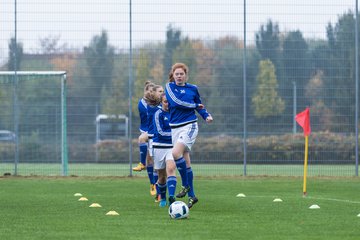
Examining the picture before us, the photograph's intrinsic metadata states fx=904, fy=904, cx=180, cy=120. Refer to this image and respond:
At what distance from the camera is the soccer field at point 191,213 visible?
9.25 metres

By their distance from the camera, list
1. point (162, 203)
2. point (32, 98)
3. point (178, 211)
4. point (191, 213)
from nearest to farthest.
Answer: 1. point (178, 211)
2. point (191, 213)
3. point (162, 203)
4. point (32, 98)

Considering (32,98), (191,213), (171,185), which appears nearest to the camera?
(191,213)

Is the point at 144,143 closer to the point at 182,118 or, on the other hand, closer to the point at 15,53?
the point at 182,118

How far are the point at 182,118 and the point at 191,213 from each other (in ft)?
4.93

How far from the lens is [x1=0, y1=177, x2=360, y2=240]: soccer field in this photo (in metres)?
9.25

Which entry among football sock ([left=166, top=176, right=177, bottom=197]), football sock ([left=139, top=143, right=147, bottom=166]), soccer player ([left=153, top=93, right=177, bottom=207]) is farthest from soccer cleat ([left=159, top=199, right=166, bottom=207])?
football sock ([left=139, top=143, right=147, bottom=166])

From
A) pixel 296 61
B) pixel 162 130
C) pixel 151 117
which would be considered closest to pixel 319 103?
pixel 296 61

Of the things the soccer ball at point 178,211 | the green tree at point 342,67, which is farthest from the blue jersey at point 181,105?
the green tree at point 342,67

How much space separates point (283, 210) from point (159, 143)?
220 cm

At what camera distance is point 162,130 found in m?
13.2

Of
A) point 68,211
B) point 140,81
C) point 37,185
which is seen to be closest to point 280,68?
point 140,81

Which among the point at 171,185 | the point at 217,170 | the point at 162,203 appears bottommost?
the point at 217,170

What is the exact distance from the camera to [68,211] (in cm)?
1206

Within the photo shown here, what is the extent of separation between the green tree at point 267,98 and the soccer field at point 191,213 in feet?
11.6
